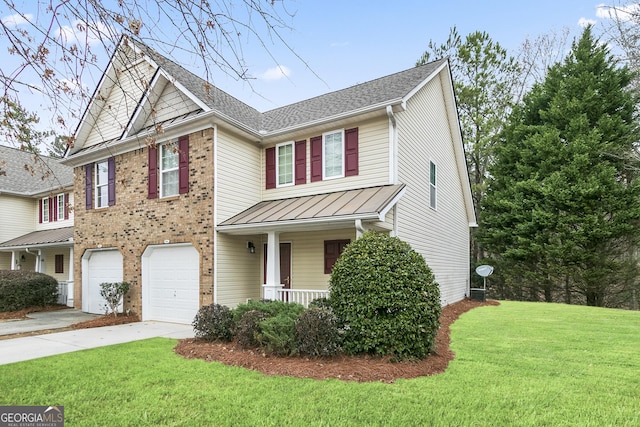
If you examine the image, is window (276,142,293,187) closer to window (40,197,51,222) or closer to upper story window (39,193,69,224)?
upper story window (39,193,69,224)

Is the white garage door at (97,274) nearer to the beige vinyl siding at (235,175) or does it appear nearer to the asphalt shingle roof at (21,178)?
the beige vinyl siding at (235,175)

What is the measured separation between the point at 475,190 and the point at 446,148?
909 centimetres

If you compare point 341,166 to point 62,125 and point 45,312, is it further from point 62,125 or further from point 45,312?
point 45,312

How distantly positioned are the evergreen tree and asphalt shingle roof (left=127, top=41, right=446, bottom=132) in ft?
30.6

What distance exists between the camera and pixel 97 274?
1371 cm

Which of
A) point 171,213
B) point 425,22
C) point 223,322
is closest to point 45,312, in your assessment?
point 171,213

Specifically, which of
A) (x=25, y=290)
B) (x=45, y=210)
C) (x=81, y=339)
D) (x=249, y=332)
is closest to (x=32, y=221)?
(x=45, y=210)

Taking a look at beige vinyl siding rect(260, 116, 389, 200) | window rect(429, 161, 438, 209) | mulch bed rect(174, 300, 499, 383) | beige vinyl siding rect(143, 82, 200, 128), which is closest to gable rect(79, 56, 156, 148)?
beige vinyl siding rect(143, 82, 200, 128)

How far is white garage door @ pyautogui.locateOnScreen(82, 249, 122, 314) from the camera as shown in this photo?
13.1m

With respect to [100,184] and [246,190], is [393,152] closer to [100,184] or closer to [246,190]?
[246,190]

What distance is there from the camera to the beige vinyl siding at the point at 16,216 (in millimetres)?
19719

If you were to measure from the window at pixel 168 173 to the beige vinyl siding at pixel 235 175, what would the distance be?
1.68 meters

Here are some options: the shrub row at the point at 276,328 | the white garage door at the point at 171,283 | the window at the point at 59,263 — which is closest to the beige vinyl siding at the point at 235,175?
the white garage door at the point at 171,283

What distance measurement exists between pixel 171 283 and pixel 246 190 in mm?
3576
